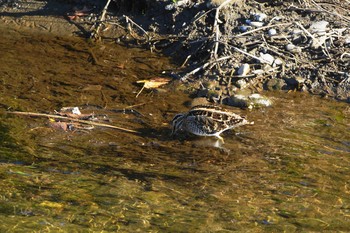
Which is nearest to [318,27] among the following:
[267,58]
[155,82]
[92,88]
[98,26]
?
[267,58]

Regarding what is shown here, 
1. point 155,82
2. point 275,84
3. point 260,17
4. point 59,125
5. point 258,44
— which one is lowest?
point 59,125

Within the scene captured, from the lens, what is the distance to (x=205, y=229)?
5.27m

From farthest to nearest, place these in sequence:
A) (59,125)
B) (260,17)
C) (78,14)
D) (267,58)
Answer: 1. (78,14)
2. (260,17)
3. (267,58)
4. (59,125)

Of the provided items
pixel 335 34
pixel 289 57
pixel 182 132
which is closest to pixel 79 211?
pixel 182 132

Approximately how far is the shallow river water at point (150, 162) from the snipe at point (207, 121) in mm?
108

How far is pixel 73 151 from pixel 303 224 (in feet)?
7.67

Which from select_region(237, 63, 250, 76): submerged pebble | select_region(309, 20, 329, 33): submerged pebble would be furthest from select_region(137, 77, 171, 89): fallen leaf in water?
select_region(309, 20, 329, 33): submerged pebble

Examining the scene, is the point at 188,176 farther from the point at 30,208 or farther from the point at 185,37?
the point at 185,37

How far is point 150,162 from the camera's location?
658 cm

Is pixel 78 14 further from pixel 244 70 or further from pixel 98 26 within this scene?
pixel 244 70

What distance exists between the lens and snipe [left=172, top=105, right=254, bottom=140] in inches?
282

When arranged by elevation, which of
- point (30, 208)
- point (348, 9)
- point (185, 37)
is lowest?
point (30, 208)

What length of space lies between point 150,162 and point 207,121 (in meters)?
0.88

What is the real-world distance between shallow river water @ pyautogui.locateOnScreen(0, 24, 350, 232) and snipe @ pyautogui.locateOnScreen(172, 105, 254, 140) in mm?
108
